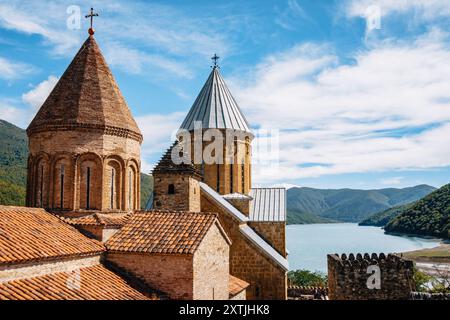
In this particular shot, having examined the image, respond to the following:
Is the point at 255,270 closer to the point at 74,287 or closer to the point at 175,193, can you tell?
the point at 175,193

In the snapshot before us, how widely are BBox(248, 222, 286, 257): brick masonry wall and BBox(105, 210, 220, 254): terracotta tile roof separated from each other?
664cm

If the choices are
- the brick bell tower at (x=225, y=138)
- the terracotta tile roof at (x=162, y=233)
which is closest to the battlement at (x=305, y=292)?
the brick bell tower at (x=225, y=138)

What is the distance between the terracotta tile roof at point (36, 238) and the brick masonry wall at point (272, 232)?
28.0ft

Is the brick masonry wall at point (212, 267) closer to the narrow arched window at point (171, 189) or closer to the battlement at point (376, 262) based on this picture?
the narrow arched window at point (171, 189)

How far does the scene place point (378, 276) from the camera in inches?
529

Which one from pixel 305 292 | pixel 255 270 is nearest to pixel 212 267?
pixel 255 270

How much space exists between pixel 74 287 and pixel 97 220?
234 centimetres

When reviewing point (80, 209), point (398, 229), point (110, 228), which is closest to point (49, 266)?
point (110, 228)

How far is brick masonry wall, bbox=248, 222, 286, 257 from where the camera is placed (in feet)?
53.7

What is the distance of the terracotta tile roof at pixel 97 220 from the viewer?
971cm

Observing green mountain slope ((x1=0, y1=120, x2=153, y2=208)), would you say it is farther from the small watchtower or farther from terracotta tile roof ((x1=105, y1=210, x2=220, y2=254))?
terracotta tile roof ((x1=105, y1=210, x2=220, y2=254))

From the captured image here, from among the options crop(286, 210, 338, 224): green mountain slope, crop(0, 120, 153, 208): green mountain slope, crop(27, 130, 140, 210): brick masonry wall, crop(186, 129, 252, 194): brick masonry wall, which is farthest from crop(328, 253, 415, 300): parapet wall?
crop(286, 210, 338, 224): green mountain slope

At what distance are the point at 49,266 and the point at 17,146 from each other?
84.0 meters
